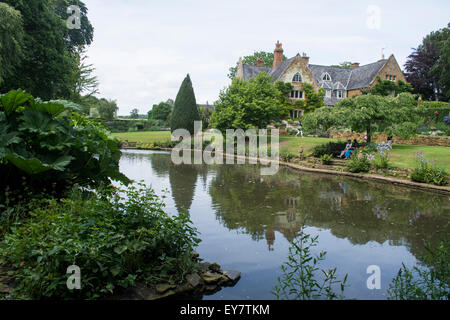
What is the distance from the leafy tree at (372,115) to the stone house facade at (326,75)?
62.1ft

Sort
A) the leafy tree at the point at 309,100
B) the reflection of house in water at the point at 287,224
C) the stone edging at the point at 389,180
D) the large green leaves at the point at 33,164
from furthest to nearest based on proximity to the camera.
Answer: the leafy tree at the point at 309,100
the stone edging at the point at 389,180
the reflection of house in water at the point at 287,224
the large green leaves at the point at 33,164

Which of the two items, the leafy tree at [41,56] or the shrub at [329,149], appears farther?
the leafy tree at [41,56]

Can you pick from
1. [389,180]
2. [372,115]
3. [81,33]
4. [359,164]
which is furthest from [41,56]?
[389,180]

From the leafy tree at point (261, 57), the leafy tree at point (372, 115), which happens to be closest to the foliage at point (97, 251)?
the leafy tree at point (372, 115)

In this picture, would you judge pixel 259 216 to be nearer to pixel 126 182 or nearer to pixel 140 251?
pixel 126 182

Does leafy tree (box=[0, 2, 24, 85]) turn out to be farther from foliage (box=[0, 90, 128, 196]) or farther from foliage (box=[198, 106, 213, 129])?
foliage (box=[198, 106, 213, 129])

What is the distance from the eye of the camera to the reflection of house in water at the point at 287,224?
6.50 meters

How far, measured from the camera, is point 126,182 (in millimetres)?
7020

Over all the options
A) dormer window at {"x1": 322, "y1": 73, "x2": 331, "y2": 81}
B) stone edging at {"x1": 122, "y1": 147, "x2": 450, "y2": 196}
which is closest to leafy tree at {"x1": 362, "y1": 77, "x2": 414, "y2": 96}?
dormer window at {"x1": 322, "y1": 73, "x2": 331, "y2": 81}

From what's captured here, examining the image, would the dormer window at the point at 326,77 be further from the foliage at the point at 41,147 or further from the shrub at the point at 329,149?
the foliage at the point at 41,147

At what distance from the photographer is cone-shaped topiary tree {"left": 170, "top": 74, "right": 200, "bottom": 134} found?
3430 cm

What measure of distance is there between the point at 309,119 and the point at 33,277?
18307 millimetres

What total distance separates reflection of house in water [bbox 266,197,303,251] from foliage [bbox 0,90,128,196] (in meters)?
3.73

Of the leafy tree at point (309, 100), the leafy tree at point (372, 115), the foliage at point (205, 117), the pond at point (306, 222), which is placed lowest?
the pond at point (306, 222)
